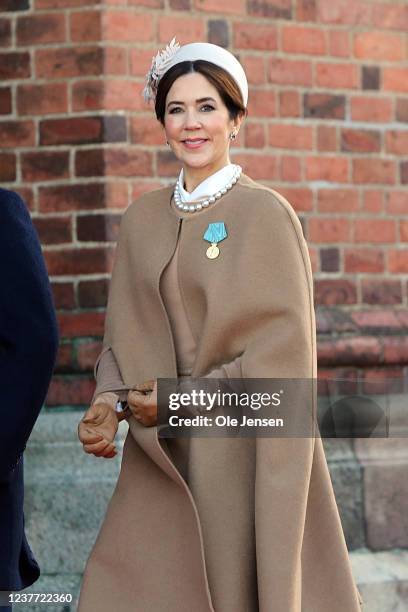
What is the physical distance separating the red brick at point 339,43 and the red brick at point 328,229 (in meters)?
0.67

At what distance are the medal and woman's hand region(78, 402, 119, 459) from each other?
1.59 ft

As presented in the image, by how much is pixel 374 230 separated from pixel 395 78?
64 centimetres

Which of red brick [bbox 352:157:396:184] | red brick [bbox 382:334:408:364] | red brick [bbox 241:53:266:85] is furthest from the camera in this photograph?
red brick [bbox 352:157:396:184]

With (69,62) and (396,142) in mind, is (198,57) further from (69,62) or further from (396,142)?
(396,142)

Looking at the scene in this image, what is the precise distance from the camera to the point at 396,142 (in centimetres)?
532

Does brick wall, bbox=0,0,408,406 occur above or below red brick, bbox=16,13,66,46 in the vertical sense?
below

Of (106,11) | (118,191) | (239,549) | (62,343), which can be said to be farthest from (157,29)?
(239,549)

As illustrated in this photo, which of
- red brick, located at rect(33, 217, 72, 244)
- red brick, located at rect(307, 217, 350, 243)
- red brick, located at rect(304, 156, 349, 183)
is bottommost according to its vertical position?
red brick, located at rect(307, 217, 350, 243)

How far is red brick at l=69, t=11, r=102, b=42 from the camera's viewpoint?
4812 mm

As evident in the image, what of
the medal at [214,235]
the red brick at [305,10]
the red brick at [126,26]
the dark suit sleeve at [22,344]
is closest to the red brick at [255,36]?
the red brick at [305,10]

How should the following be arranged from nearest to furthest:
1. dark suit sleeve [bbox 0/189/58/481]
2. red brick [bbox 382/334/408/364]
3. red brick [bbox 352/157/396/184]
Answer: dark suit sleeve [bbox 0/189/58/481], red brick [bbox 382/334/408/364], red brick [bbox 352/157/396/184]

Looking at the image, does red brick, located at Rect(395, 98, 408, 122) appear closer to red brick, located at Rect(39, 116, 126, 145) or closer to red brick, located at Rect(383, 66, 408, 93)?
red brick, located at Rect(383, 66, 408, 93)

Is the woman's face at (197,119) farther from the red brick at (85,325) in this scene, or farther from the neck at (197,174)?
the red brick at (85,325)

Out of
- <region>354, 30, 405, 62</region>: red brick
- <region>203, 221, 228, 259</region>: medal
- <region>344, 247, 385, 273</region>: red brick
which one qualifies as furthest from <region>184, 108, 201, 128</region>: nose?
<region>354, 30, 405, 62</region>: red brick
